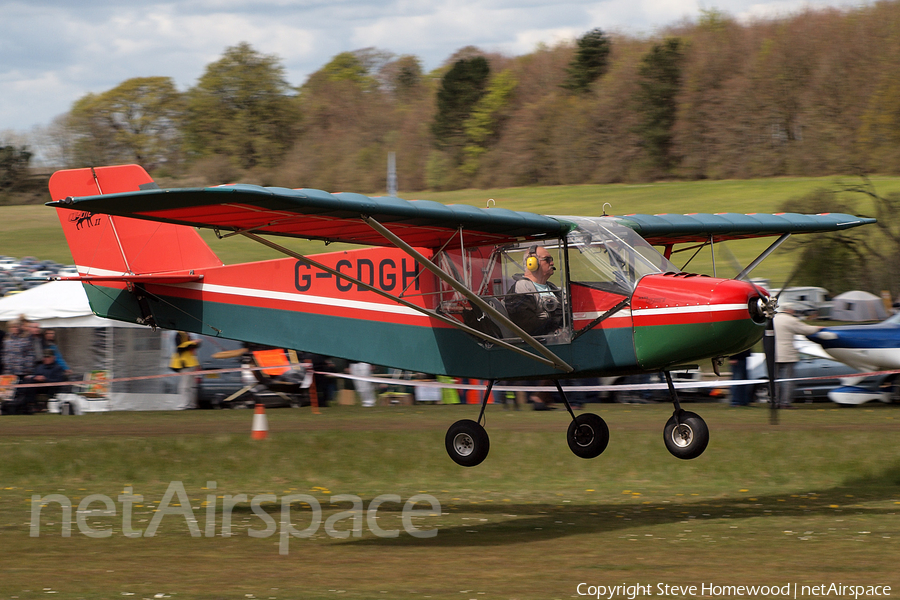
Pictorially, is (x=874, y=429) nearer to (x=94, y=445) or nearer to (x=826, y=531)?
(x=826, y=531)

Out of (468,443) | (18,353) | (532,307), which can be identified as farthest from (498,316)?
(18,353)

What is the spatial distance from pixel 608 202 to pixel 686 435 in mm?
42618

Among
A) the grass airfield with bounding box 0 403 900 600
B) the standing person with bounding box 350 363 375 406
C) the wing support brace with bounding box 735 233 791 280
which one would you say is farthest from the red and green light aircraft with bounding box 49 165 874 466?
the standing person with bounding box 350 363 375 406

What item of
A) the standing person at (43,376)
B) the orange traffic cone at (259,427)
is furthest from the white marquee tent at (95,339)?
the orange traffic cone at (259,427)

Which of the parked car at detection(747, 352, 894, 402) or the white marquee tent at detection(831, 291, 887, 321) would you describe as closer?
the parked car at detection(747, 352, 894, 402)

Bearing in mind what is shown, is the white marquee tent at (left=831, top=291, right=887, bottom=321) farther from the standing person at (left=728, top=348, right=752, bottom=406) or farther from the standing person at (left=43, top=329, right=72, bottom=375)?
Result: the standing person at (left=43, top=329, right=72, bottom=375)

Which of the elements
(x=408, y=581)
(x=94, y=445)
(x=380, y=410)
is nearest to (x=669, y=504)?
(x=408, y=581)

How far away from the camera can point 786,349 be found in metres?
16.3

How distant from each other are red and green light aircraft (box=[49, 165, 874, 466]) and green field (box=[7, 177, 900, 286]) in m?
31.1

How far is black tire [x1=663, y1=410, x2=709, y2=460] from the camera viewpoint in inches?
407

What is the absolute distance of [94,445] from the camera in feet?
49.1

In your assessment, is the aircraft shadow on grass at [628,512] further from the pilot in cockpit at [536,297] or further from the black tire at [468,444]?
the pilot in cockpit at [536,297]

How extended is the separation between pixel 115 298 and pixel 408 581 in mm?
6518

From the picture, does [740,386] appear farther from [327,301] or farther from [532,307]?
[327,301]
